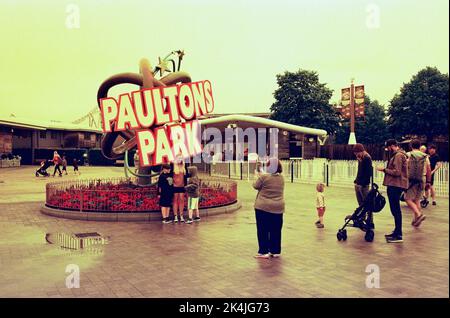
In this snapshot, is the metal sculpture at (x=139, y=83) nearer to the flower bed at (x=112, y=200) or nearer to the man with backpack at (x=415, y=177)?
the flower bed at (x=112, y=200)

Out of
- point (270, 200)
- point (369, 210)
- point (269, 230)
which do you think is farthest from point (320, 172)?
point (270, 200)

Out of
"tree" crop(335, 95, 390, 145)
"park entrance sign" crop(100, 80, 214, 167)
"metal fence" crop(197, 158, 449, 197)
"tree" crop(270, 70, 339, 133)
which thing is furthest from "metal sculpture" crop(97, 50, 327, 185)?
"tree" crop(335, 95, 390, 145)

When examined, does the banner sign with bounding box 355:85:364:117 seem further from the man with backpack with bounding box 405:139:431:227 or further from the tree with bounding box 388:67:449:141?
the man with backpack with bounding box 405:139:431:227

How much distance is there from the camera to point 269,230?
276 inches

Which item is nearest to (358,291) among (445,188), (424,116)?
(445,188)

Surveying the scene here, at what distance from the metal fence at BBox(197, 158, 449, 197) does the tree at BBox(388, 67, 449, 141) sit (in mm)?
24994

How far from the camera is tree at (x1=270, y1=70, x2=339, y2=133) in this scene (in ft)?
163

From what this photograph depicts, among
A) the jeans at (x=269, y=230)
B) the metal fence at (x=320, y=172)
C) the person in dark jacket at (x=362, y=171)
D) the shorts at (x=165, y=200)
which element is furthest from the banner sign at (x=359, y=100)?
the jeans at (x=269, y=230)

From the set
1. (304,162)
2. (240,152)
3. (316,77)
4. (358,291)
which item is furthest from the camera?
(316,77)

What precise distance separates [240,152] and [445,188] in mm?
20583

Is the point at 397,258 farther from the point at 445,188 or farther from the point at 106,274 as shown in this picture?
the point at 445,188

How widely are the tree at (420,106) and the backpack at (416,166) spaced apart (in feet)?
121

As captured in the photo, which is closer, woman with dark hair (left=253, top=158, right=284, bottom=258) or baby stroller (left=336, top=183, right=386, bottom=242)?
woman with dark hair (left=253, top=158, right=284, bottom=258)
